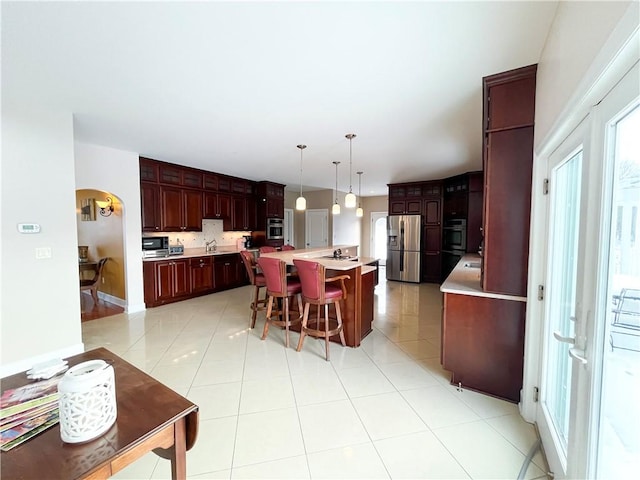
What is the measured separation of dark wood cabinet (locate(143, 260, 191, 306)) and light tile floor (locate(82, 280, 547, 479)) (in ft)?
3.49

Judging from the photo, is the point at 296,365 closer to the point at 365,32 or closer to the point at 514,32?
Answer: the point at 365,32

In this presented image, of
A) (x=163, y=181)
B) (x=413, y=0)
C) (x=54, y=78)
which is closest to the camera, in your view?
(x=413, y=0)

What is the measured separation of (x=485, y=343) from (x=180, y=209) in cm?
533

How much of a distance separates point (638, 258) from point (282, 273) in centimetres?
Result: 275

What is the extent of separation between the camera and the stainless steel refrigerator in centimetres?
690

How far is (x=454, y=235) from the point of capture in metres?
6.48

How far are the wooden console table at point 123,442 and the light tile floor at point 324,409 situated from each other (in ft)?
2.56

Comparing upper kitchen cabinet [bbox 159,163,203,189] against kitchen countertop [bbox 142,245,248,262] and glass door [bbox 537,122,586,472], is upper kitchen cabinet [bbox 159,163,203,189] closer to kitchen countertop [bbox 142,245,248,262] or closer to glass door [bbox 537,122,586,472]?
kitchen countertop [bbox 142,245,248,262]

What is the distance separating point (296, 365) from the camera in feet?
9.24

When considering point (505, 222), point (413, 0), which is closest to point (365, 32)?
point (413, 0)

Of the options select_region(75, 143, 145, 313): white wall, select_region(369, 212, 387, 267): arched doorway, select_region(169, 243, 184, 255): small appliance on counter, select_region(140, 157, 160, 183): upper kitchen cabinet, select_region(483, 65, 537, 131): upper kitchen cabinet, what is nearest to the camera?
select_region(483, 65, 537, 131): upper kitchen cabinet

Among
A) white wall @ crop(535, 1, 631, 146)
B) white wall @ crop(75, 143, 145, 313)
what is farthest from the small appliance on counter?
white wall @ crop(535, 1, 631, 146)

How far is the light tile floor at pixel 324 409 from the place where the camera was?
5.32 ft

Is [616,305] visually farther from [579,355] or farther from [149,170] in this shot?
→ [149,170]
